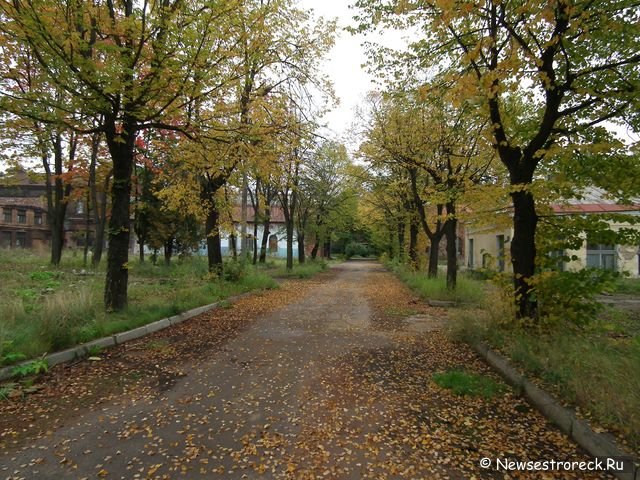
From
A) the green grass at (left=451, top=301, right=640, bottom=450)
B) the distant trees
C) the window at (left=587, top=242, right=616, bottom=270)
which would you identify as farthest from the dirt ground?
the window at (left=587, top=242, right=616, bottom=270)

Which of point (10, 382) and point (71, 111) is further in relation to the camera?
point (71, 111)

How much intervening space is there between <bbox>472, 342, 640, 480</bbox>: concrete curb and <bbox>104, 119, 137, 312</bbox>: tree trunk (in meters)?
7.08

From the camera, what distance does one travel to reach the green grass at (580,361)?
3.35 metres

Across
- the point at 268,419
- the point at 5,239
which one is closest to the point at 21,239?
the point at 5,239

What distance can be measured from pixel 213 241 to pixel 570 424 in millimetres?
11702

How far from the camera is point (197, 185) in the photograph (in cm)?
1345

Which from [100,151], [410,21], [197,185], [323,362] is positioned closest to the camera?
[323,362]

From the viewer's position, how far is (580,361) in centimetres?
432

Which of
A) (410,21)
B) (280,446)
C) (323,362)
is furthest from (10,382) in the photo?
(410,21)

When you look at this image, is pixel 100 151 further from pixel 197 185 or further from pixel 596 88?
pixel 596 88

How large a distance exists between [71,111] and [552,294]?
27.0 ft

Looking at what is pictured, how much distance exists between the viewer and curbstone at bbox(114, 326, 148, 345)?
6.51 m

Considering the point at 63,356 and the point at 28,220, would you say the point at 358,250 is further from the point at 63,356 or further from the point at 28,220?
the point at 63,356

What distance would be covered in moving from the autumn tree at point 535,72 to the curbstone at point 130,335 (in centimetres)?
653
